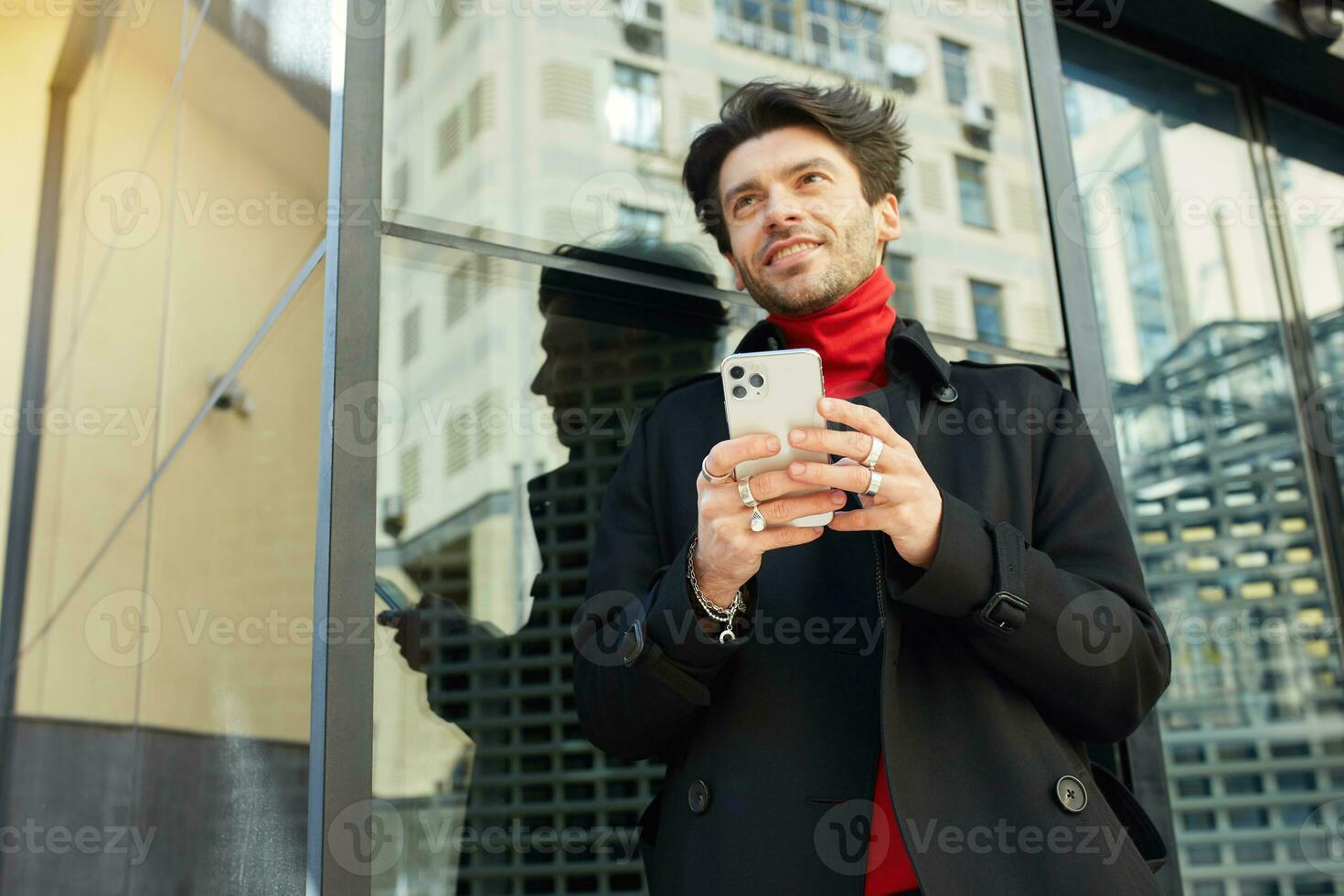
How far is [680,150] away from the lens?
9.94 feet

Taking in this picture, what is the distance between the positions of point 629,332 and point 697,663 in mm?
1301

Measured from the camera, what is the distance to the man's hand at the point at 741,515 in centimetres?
153

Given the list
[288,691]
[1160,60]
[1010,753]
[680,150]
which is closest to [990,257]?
[680,150]

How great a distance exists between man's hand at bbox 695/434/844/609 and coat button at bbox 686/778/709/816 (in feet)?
1.18

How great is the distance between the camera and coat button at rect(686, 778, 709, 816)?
1831mm

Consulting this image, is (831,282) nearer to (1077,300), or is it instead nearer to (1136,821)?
(1136,821)

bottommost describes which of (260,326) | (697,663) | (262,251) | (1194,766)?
(1194,766)

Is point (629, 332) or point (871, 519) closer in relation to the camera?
point (871, 519)

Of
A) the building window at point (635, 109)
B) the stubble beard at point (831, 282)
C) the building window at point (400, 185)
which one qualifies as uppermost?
the building window at point (635, 109)

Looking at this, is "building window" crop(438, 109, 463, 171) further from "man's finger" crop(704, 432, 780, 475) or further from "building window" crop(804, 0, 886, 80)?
"man's finger" crop(704, 432, 780, 475)

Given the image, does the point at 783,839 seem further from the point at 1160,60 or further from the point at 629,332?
the point at 1160,60

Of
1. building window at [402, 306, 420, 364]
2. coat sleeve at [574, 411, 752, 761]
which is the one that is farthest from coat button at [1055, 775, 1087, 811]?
building window at [402, 306, 420, 364]

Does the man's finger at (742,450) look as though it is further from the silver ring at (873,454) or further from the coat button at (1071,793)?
the coat button at (1071,793)

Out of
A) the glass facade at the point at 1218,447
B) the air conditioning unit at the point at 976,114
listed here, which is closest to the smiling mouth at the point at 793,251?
the air conditioning unit at the point at 976,114
